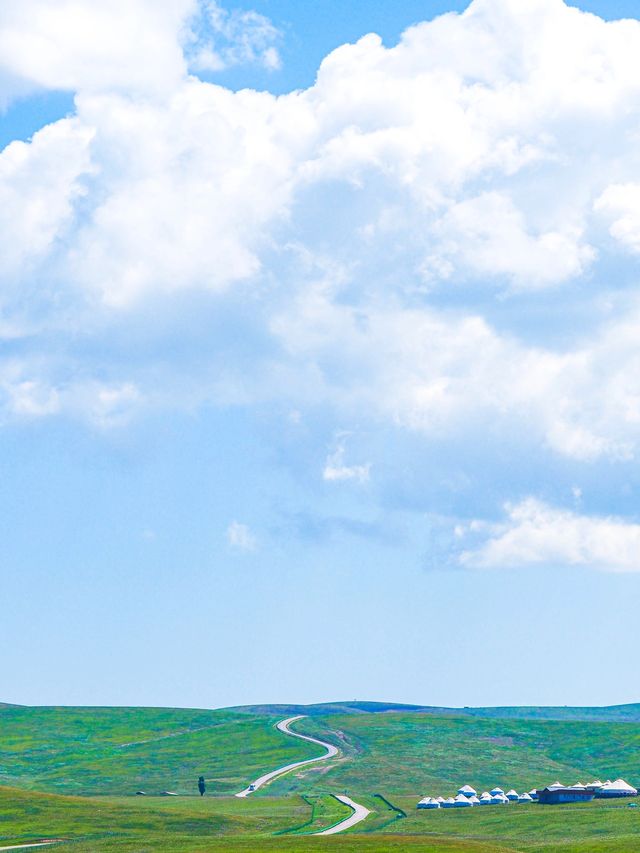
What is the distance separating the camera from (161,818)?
185m

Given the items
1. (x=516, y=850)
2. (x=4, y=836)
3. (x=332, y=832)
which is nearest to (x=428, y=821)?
(x=332, y=832)

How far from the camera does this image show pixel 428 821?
187 metres

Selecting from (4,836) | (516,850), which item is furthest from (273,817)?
(516,850)

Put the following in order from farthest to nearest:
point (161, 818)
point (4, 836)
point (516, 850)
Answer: point (161, 818) < point (4, 836) < point (516, 850)

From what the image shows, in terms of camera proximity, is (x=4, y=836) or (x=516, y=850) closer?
(x=516, y=850)

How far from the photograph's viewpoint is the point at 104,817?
18662 centimetres

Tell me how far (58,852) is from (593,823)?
7505cm

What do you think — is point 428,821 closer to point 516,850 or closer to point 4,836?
point 516,850

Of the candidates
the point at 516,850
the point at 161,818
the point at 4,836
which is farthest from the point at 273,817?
the point at 516,850

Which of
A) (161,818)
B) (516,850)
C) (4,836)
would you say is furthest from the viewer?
(161,818)

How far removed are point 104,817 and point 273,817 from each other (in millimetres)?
26385

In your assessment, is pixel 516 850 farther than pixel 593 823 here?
No

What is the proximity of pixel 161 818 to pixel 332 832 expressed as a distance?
3056 centimetres

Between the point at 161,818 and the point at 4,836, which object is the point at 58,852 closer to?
the point at 4,836
